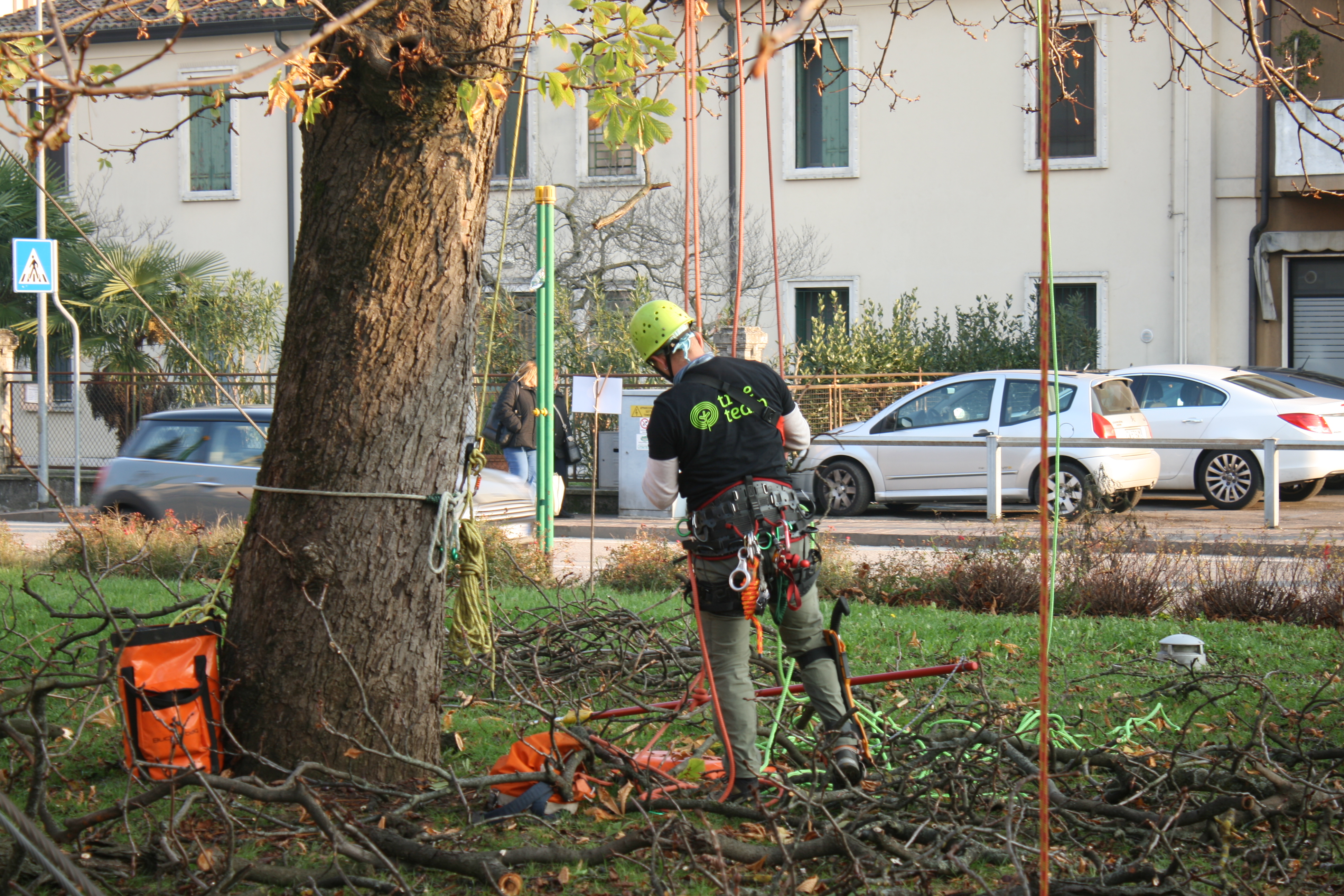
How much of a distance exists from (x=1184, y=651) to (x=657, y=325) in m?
3.38

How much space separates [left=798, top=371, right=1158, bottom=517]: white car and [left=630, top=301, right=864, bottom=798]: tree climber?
26.8 ft

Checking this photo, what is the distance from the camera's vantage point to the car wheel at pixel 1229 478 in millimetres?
13617

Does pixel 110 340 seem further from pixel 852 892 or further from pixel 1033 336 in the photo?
pixel 852 892

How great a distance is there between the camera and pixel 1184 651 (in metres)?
6.22

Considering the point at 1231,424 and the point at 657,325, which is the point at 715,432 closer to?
the point at 657,325

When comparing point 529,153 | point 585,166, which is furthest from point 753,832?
point 529,153

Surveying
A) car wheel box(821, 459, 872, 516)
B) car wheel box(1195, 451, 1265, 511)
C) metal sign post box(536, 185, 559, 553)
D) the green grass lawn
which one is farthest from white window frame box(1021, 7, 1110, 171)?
the green grass lawn

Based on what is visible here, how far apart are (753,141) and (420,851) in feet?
64.8

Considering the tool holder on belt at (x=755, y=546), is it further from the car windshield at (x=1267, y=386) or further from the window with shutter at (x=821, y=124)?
the window with shutter at (x=821, y=124)

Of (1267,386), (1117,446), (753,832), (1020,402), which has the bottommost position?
(753,832)

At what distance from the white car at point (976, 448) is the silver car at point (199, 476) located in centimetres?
317

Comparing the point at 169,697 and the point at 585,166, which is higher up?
the point at 585,166

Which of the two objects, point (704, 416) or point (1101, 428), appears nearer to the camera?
point (704, 416)

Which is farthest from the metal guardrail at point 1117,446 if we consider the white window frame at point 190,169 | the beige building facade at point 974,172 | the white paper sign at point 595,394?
the white window frame at point 190,169
